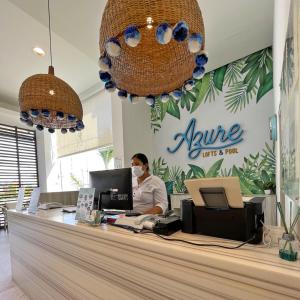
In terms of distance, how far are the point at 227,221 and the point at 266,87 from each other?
284cm

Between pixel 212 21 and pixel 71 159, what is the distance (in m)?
4.80

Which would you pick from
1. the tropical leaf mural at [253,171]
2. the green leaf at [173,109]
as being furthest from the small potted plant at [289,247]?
the green leaf at [173,109]

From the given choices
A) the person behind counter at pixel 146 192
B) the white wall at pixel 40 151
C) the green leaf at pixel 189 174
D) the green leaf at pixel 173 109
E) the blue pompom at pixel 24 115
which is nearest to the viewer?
the blue pompom at pixel 24 115

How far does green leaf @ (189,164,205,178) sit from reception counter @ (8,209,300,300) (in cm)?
267

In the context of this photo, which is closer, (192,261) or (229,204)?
(192,261)

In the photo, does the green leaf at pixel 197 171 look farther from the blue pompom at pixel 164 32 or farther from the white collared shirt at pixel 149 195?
the blue pompom at pixel 164 32

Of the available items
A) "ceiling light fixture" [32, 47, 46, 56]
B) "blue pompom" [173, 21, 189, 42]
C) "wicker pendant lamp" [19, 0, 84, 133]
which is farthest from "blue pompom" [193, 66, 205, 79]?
"ceiling light fixture" [32, 47, 46, 56]

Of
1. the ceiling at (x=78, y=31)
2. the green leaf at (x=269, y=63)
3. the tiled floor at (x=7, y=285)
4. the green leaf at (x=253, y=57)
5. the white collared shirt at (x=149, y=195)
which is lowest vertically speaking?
the tiled floor at (x=7, y=285)

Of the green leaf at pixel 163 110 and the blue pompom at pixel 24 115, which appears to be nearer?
the blue pompom at pixel 24 115

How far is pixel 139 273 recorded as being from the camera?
90cm

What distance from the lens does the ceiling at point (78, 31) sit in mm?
2215

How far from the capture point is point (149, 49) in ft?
4.95

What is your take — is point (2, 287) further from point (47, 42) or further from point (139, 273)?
point (47, 42)

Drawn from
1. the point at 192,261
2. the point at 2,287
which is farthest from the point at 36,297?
the point at 192,261
